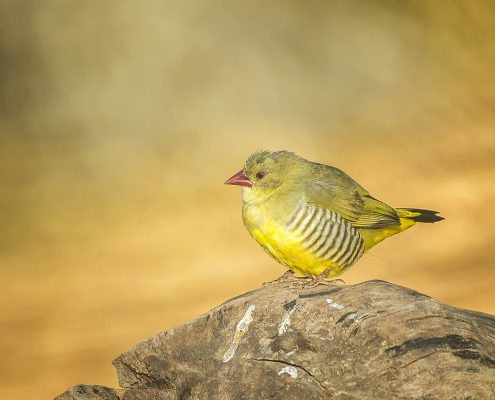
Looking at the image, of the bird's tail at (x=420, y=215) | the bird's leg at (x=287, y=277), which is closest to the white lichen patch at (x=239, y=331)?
the bird's leg at (x=287, y=277)

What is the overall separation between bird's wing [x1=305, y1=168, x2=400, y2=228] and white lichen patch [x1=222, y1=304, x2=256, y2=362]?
45.3 inches

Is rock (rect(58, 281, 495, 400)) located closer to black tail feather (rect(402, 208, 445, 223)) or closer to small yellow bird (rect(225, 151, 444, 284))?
small yellow bird (rect(225, 151, 444, 284))

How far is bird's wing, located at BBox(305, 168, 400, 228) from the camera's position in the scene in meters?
5.55

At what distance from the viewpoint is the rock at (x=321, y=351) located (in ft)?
12.6

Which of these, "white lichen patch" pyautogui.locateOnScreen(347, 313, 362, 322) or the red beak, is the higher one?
the red beak

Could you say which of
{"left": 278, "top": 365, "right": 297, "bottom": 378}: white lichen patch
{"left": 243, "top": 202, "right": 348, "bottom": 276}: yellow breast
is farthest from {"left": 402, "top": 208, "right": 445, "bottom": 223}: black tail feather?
{"left": 278, "top": 365, "right": 297, "bottom": 378}: white lichen patch

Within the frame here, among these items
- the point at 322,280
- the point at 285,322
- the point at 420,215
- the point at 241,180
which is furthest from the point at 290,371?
the point at 420,215

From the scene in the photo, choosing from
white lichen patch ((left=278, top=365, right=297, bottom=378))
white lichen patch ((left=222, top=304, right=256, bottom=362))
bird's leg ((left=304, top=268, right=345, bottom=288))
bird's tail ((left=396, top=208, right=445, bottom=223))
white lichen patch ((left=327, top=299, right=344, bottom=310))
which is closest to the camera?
white lichen patch ((left=278, top=365, right=297, bottom=378))

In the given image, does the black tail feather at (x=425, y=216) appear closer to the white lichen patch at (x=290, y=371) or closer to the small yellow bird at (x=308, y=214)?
the small yellow bird at (x=308, y=214)

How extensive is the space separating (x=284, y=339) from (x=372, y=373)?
20.9 inches

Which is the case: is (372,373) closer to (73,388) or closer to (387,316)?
(387,316)

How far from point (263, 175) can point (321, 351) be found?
170 cm

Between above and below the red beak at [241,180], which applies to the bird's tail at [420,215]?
below

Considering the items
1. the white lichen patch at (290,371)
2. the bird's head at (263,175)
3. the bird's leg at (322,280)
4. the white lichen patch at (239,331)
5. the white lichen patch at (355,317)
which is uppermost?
the bird's head at (263,175)
